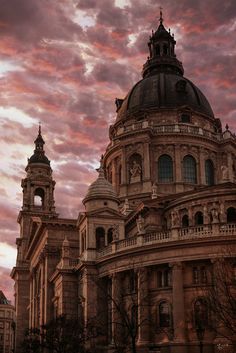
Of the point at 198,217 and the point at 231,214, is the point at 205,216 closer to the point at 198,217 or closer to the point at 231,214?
the point at 198,217

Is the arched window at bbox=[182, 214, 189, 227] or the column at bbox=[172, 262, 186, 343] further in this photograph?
the arched window at bbox=[182, 214, 189, 227]

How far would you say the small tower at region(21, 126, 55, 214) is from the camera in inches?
4353

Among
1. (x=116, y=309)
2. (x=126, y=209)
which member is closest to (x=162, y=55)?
(x=126, y=209)

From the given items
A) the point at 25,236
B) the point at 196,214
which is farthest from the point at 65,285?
the point at 25,236

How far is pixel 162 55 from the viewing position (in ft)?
331

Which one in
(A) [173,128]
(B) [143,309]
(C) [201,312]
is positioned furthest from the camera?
(A) [173,128]

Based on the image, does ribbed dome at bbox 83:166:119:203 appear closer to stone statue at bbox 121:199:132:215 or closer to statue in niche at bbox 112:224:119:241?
statue in niche at bbox 112:224:119:241

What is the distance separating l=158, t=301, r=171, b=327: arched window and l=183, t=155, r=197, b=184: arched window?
33311 millimetres

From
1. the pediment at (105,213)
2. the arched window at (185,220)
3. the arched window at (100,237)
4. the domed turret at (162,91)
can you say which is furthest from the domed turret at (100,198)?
the domed turret at (162,91)

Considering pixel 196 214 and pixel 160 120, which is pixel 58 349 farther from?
pixel 160 120

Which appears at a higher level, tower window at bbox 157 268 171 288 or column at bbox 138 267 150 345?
tower window at bbox 157 268 171 288

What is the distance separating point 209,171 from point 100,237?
28054 millimetres

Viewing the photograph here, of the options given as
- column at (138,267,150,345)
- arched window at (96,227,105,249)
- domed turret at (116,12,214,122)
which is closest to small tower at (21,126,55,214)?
domed turret at (116,12,214,122)

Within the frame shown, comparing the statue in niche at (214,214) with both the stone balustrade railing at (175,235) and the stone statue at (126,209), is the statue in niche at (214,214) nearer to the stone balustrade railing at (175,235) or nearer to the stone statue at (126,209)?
the stone balustrade railing at (175,235)
